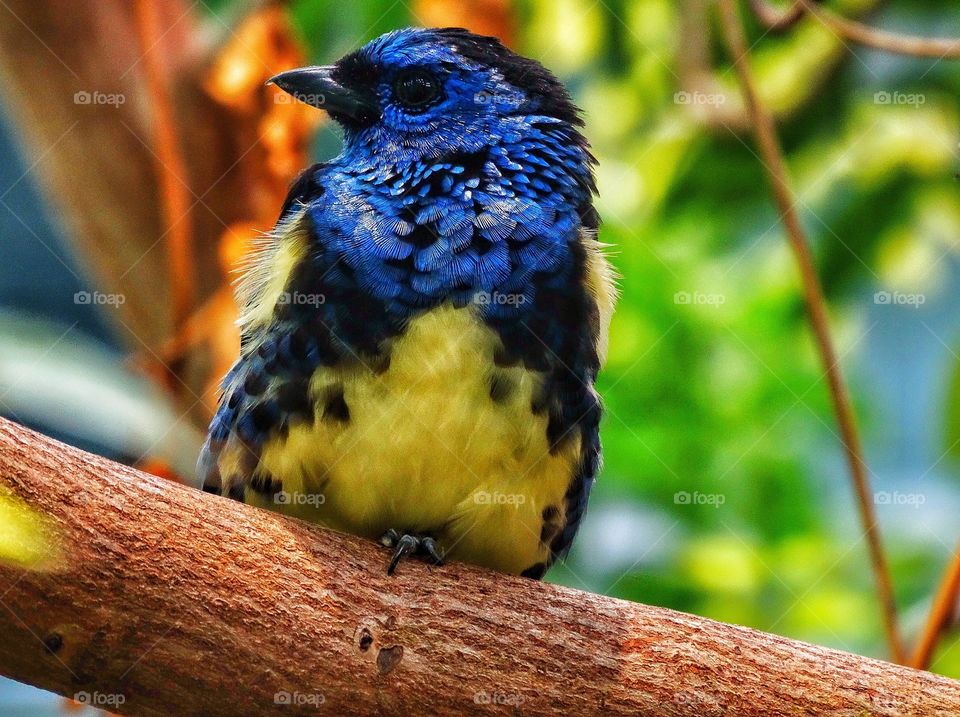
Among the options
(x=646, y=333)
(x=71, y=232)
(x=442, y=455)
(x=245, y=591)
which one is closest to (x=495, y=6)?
(x=646, y=333)

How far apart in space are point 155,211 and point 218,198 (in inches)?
7.5

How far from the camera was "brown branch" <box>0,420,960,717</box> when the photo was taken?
1.78m

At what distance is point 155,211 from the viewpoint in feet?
10.9

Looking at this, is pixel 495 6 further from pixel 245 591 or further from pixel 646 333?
pixel 245 591
